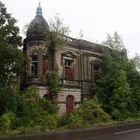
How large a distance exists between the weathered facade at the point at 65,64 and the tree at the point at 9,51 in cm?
449

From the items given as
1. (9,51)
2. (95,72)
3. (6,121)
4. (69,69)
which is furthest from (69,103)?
(6,121)

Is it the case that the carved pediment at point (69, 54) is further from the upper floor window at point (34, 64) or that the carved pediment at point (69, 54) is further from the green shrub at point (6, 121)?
the green shrub at point (6, 121)

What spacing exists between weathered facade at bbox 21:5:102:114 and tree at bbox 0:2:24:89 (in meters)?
4.49

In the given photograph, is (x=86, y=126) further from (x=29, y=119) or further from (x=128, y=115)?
(x=128, y=115)

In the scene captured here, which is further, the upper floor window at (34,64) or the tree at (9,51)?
the upper floor window at (34,64)

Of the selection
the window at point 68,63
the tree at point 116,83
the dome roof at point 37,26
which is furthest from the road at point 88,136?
the window at point 68,63

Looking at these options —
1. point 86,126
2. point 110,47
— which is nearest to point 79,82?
point 110,47

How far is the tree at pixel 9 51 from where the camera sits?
79.0 ft

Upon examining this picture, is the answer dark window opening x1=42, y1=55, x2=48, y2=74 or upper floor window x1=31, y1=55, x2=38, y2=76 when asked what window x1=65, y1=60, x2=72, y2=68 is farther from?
upper floor window x1=31, y1=55, x2=38, y2=76

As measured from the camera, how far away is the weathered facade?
32.0 meters

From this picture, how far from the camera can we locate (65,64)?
34.6 meters

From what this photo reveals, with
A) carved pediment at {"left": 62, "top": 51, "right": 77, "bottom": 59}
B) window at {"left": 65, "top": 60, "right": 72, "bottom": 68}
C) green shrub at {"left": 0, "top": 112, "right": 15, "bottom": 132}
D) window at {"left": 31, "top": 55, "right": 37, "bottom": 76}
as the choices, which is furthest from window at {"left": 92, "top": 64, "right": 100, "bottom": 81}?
green shrub at {"left": 0, "top": 112, "right": 15, "bottom": 132}

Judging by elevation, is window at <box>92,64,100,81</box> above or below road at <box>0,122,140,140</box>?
above

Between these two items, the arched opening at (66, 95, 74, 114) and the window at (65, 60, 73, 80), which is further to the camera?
the window at (65, 60, 73, 80)
